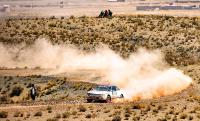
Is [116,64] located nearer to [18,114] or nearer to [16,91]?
[16,91]

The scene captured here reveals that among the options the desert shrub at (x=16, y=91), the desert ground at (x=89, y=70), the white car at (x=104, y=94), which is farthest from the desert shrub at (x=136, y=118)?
the desert shrub at (x=16, y=91)

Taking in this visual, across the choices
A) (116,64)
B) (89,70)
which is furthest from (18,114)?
(116,64)

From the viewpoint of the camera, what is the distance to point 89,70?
7088cm

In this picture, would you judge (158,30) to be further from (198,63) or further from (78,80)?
(78,80)

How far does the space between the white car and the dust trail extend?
3434 mm

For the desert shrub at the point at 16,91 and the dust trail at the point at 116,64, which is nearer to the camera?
the dust trail at the point at 116,64

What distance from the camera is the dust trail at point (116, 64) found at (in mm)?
52125

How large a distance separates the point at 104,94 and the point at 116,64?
31.9m

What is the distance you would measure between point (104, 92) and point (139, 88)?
9044mm

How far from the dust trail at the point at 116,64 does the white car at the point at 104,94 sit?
3.43 meters

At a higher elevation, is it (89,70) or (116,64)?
(116,64)

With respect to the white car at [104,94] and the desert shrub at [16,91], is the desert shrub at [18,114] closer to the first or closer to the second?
the white car at [104,94]

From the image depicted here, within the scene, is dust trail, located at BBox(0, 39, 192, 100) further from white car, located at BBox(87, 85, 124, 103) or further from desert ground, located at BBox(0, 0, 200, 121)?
white car, located at BBox(87, 85, 124, 103)

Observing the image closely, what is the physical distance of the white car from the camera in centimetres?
4238
